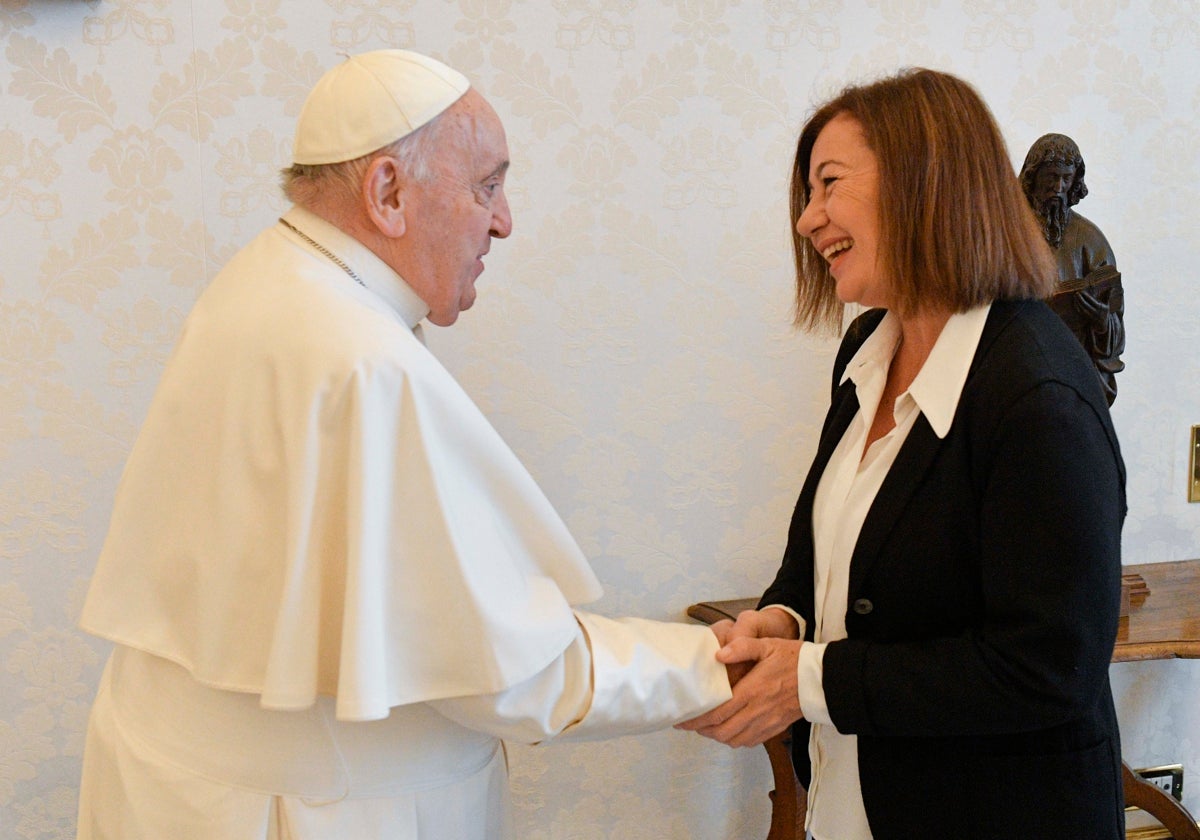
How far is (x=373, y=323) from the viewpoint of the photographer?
4.76 ft

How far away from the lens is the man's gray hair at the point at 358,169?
5.26 ft

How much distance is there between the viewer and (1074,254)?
2523 mm

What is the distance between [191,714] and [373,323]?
1.93 ft

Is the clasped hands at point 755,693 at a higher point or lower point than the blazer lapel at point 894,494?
lower

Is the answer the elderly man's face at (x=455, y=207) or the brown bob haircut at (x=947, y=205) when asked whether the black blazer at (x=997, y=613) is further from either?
the elderly man's face at (x=455, y=207)

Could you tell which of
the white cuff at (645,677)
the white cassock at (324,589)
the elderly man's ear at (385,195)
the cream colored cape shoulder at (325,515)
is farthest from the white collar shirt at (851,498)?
the elderly man's ear at (385,195)

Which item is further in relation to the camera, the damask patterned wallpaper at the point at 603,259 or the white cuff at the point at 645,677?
the damask patterned wallpaper at the point at 603,259

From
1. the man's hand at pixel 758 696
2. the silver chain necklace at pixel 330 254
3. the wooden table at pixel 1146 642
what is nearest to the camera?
the silver chain necklace at pixel 330 254

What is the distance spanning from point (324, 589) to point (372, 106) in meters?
0.67

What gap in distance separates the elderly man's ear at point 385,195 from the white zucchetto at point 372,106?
0.03m

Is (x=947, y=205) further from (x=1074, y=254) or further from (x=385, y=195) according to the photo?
(x=1074, y=254)

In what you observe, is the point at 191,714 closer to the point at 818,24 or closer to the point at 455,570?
the point at 455,570

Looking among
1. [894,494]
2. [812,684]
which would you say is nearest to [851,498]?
[894,494]

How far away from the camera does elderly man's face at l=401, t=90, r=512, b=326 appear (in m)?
1.63
